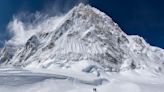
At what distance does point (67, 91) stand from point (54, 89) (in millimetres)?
2731

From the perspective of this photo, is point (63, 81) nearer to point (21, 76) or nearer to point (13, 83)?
point (21, 76)

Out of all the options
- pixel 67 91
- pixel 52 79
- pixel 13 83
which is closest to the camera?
pixel 13 83

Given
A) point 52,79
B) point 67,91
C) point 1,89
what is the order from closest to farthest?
1. point 1,89
2. point 67,91
3. point 52,79

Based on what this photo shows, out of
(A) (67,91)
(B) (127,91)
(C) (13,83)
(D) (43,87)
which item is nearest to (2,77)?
(C) (13,83)

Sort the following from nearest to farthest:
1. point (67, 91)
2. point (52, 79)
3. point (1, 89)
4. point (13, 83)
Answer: point (1, 89) < point (13, 83) < point (67, 91) < point (52, 79)

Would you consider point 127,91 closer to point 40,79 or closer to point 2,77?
point 40,79

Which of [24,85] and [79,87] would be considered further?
[79,87]

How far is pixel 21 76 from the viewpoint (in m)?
70.9

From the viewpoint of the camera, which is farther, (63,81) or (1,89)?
(63,81)

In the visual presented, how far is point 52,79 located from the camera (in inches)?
2948

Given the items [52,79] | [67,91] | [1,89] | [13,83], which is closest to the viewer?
[1,89]

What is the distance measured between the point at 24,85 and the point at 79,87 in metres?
15.0

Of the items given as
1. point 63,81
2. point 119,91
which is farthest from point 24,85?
point 119,91

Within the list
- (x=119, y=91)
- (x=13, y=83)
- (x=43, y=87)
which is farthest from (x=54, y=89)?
(x=119, y=91)
